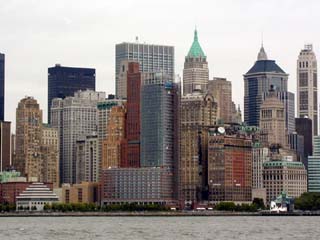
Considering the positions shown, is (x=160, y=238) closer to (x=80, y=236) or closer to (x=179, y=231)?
(x=80, y=236)

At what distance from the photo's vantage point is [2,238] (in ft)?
522

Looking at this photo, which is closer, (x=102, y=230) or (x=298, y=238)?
(x=298, y=238)

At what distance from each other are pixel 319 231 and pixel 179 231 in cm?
1867

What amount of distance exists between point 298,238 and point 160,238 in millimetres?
15976

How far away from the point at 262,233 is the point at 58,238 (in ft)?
96.6

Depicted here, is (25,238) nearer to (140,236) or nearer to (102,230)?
(140,236)

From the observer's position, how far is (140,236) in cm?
16400

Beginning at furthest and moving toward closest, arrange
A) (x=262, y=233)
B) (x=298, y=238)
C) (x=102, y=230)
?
(x=102, y=230) < (x=262, y=233) < (x=298, y=238)

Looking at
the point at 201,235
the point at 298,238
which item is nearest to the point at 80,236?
the point at 201,235

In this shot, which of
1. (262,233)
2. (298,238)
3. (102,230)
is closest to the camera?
(298,238)

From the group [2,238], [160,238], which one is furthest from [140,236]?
[2,238]

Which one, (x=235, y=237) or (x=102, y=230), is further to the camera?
(x=102, y=230)

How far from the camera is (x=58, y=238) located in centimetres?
15775

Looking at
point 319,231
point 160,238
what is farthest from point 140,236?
point 319,231
